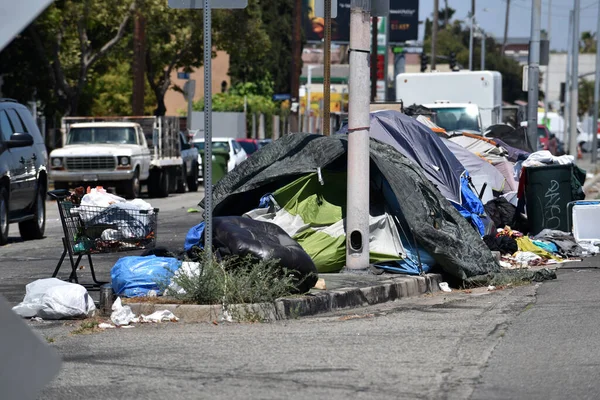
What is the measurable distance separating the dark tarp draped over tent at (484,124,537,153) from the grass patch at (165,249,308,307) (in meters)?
16.7

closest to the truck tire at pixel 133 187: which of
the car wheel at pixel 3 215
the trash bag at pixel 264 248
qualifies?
the car wheel at pixel 3 215

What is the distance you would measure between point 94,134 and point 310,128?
2459cm

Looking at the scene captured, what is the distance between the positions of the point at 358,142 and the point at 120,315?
372cm

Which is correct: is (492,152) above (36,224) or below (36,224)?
above

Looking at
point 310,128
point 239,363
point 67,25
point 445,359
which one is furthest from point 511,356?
point 310,128

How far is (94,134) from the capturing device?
29109 millimetres

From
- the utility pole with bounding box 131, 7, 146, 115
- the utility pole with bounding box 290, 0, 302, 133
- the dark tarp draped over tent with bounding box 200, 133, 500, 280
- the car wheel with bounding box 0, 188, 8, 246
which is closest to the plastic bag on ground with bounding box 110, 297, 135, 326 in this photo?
the dark tarp draped over tent with bounding box 200, 133, 500, 280

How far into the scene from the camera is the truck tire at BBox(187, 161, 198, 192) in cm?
3503

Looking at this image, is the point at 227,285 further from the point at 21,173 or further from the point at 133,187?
the point at 133,187

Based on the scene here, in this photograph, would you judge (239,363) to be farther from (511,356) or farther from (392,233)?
(392,233)

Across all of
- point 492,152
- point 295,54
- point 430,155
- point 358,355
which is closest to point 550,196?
point 430,155

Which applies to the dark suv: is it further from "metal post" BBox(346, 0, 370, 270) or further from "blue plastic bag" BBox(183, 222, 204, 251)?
"metal post" BBox(346, 0, 370, 270)

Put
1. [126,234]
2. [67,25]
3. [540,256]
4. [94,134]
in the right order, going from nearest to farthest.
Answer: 1. [126,234]
2. [540,256]
3. [94,134]
4. [67,25]

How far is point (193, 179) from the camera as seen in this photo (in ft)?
115
